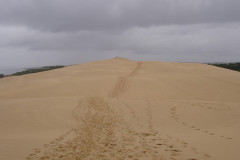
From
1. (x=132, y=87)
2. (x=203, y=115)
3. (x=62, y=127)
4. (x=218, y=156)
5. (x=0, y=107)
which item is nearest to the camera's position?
(x=218, y=156)

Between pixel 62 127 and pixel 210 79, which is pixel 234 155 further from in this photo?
pixel 210 79

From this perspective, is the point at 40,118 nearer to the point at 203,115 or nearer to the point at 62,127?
the point at 62,127

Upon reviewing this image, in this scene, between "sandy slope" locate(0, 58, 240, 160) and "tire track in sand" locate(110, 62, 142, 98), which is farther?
"tire track in sand" locate(110, 62, 142, 98)

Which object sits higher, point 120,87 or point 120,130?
point 120,87

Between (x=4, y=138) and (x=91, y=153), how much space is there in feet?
8.87

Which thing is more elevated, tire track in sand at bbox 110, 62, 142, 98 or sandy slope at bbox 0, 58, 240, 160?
tire track in sand at bbox 110, 62, 142, 98

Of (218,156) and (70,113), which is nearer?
(218,156)

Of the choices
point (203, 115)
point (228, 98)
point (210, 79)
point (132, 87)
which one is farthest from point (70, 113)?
point (210, 79)

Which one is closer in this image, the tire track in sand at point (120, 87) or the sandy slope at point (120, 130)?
the sandy slope at point (120, 130)

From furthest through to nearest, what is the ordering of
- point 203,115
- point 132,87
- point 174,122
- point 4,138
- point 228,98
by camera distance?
point 132,87 < point 228,98 < point 203,115 < point 174,122 < point 4,138

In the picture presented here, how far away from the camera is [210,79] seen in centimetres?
1698

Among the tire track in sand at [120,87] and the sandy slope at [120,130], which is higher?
the tire track in sand at [120,87]

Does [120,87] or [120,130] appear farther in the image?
[120,87]

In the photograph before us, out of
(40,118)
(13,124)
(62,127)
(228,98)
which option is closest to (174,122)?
(62,127)
